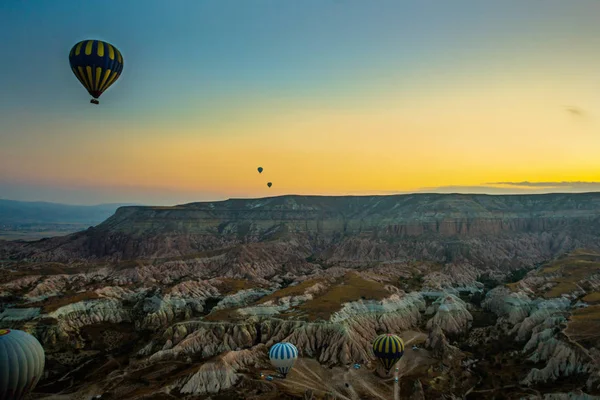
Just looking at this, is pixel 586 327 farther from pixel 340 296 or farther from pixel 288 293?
pixel 288 293

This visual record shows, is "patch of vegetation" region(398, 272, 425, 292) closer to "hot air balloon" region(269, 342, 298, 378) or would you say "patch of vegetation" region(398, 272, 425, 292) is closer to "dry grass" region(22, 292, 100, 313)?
"hot air balloon" region(269, 342, 298, 378)

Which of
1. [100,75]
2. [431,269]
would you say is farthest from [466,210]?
[100,75]

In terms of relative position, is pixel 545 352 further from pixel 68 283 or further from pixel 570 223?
pixel 570 223

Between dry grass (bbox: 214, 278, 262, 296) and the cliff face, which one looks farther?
the cliff face

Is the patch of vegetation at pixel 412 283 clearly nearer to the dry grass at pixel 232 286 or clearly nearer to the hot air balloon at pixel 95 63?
the dry grass at pixel 232 286

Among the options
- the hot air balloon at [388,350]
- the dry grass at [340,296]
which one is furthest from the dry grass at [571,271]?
the hot air balloon at [388,350]

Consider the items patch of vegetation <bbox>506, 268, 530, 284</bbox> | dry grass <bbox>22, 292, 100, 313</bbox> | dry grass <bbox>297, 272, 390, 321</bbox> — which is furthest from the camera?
patch of vegetation <bbox>506, 268, 530, 284</bbox>

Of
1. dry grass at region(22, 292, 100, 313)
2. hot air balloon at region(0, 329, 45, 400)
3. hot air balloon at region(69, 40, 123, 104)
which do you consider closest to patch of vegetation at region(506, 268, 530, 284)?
dry grass at region(22, 292, 100, 313)

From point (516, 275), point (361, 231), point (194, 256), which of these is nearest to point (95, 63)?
point (194, 256)
